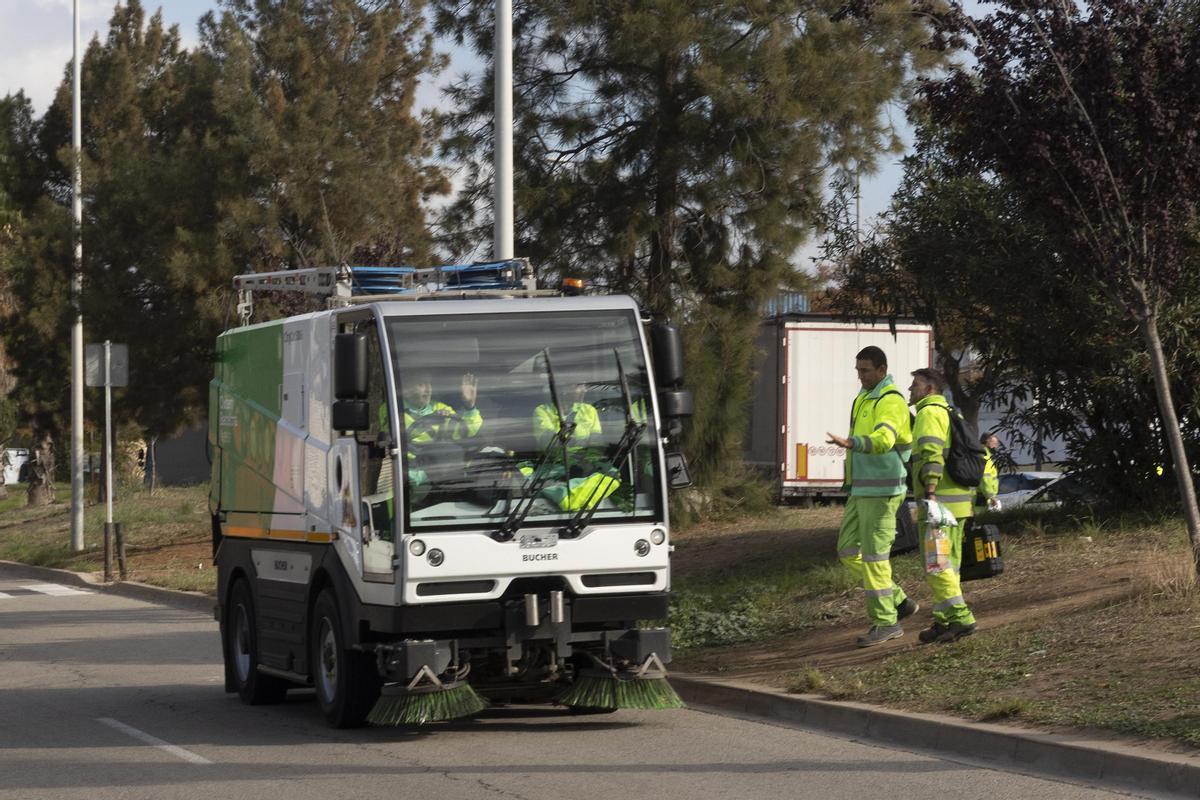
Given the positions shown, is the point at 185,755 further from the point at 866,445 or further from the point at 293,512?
the point at 866,445

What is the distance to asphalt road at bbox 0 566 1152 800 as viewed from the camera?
29.2ft

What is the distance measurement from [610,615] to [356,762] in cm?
176

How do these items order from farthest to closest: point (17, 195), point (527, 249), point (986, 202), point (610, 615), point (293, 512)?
point (17, 195)
point (527, 249)
point (986, 202)
point (293, 512)
point (610, 615)

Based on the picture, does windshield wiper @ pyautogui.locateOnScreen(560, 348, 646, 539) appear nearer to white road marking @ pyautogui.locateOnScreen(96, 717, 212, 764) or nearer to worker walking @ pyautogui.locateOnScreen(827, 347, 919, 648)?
worker walking @ pyautogui.locateOnScreen(827, 347, 919, 648)

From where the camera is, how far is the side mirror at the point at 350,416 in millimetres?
10289

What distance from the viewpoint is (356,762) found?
32.7ft

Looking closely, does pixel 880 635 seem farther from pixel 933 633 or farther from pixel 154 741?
pixel 154 741

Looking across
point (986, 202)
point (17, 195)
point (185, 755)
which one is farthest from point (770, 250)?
point (17, 195)

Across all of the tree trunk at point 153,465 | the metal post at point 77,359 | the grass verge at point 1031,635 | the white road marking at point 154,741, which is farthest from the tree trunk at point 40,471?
the white road marking at point 154,741

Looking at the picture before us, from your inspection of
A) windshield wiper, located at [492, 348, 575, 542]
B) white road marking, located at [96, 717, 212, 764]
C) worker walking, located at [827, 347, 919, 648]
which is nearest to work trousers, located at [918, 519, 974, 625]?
worker walking, located at [827, 347, 919, 648]

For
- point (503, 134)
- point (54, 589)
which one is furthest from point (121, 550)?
point (503, 134)

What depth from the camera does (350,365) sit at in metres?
10.3

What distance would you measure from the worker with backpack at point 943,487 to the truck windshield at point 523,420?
2255mm

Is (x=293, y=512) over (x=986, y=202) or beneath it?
beneath
